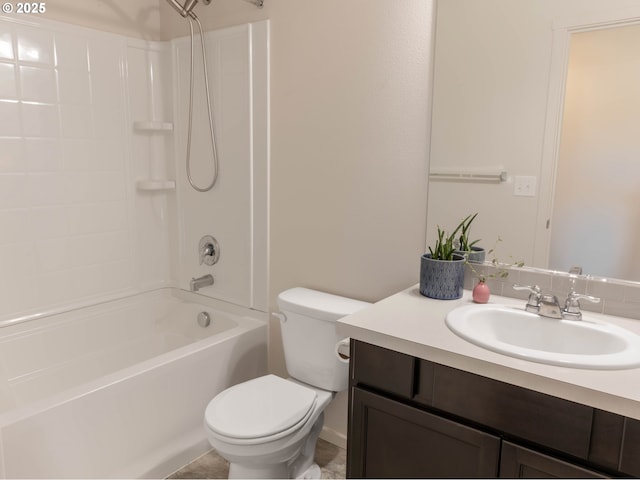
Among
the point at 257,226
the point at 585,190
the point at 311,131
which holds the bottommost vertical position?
the point at 257,226

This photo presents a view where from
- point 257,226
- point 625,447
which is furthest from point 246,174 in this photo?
point 625,447

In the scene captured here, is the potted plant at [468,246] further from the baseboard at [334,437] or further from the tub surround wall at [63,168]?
the tub surround wall at [63,168]

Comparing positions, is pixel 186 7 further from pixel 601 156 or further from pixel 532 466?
pixel 532 466

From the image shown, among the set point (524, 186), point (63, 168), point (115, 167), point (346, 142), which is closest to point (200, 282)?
point (115, 167)

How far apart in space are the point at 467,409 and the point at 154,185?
205cm

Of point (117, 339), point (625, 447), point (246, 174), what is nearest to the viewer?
point (625, 447)

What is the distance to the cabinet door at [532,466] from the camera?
107 centimetres

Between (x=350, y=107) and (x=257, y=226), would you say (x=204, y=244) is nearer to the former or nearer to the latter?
(x=257, y=226)

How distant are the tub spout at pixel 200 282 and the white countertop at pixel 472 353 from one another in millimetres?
1260

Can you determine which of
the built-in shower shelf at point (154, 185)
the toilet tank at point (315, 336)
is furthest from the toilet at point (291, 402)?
the built-in shower shelf at point (154, 185)

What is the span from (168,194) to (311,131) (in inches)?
42.8

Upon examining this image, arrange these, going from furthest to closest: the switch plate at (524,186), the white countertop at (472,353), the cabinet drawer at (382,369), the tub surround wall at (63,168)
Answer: the tub surround wall at (63,168) → the switch plate at (524,186) → the cabinet drawer at (382,369) → the white countertop at (472,353)

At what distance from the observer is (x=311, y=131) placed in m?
2.10

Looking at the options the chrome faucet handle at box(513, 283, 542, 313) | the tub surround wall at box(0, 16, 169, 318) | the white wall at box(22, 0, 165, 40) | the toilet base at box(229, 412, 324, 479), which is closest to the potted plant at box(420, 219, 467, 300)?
the chrome faucet handle at box(513, 283, 542, 313)
